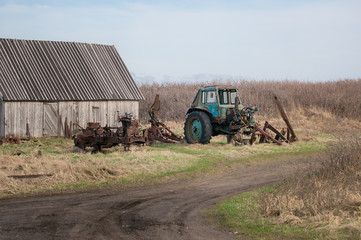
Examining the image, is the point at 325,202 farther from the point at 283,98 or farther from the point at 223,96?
the point at 283,98

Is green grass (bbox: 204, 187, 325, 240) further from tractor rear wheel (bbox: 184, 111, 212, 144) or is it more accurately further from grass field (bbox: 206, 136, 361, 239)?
tractor rear wheel (bbox: 184, 111, 212, 144)

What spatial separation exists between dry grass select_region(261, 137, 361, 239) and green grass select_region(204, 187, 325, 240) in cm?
21

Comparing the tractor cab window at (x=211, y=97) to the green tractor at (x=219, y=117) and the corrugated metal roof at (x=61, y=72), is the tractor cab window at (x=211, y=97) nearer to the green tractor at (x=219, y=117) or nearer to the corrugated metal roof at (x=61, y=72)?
the green tractor at (x=219, y=117)

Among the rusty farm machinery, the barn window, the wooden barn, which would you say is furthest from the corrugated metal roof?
the rusty farm machinery

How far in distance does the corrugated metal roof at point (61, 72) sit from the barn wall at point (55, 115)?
1.27 ft

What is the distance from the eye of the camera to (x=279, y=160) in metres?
17.9

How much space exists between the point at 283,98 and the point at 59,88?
18275 millimetres

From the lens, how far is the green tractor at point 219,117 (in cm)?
2081

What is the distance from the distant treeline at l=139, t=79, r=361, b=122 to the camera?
3534 cm

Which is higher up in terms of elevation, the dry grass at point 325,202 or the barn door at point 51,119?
the barn door at point 51,119

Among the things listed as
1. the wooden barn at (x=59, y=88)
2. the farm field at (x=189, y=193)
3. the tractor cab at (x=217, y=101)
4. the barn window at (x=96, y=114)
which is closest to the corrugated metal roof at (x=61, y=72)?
the wooden barn at (x=59, y=88)

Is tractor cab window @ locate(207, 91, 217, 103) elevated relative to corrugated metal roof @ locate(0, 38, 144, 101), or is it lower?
lower

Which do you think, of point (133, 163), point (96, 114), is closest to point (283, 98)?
point (96, 114)

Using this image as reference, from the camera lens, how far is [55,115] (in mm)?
25891
